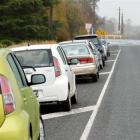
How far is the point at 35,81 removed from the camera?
27.5 feet

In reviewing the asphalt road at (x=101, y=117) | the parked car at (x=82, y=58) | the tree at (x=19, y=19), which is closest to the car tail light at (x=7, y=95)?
the asphalt road at (x=101, y=117)

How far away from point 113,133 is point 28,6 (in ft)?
129

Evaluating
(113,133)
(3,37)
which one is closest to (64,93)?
(113,133)

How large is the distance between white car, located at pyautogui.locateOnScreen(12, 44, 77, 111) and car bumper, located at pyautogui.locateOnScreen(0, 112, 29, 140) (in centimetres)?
748

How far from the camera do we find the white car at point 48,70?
13.8m

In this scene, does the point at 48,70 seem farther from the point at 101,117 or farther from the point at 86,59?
the point at 86,59

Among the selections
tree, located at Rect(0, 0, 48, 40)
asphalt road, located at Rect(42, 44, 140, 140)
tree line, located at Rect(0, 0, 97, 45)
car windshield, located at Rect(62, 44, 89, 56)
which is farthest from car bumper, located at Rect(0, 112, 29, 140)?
tree, located at Rect(0, 0, 48, 40)

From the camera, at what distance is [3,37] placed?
47875mm

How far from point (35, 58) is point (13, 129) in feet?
27.3

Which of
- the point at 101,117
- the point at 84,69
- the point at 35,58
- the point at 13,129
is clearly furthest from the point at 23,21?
the point at 13,129

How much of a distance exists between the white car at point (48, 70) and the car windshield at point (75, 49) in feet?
26.9

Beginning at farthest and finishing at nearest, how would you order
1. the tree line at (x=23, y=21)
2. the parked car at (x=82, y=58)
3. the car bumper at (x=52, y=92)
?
the tree line at (x=23, y=21) < the parked car at (x=82, y=58) < the car bumper at (x=52, y=92)

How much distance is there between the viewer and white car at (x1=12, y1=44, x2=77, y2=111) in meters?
13.8

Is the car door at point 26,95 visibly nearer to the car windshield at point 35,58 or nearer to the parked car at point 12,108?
the parked car at point 12,108
